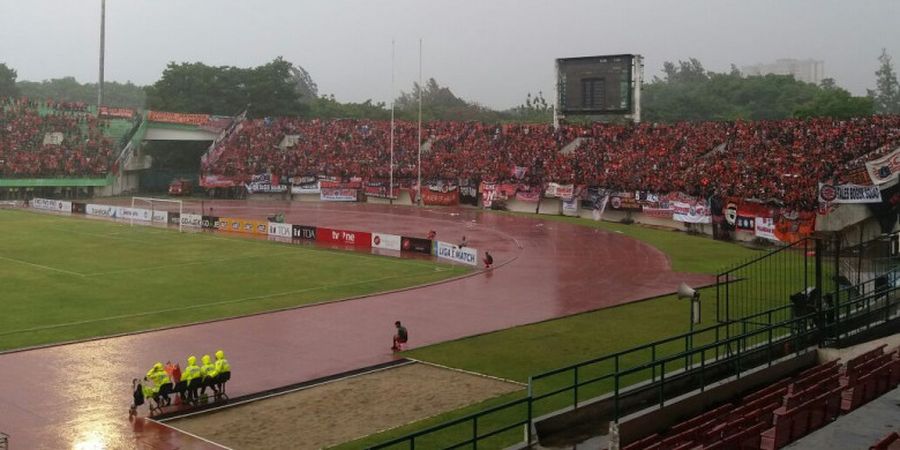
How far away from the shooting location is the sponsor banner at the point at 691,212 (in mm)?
53688

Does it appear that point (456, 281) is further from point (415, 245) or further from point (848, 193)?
point (848, 193)

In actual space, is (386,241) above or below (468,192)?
below

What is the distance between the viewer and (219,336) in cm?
2670

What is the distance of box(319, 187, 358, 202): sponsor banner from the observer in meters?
81.4

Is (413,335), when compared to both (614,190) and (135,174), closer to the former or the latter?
(614,190)

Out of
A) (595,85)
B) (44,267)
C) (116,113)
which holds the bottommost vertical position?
(44,267)

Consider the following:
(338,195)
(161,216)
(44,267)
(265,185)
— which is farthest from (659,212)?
(265,185)

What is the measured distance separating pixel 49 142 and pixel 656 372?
82458 mm

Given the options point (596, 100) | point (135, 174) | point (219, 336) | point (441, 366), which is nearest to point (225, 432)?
point (441, 366)

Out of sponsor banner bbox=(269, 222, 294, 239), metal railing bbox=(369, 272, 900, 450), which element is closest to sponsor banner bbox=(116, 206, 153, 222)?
sponsor banner bbox=(269, 222, 294, 239)

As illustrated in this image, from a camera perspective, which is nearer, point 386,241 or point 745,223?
point 386,241

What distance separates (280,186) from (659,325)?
61727mm

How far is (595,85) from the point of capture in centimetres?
6925

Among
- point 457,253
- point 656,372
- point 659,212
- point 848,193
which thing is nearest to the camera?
point 656,372
